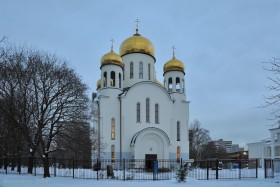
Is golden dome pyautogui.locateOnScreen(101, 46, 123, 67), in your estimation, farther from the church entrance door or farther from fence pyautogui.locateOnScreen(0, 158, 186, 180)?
fence pyautogui.locateOnScreen(0, 158, 186, 180)

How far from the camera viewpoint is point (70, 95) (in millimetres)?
23375

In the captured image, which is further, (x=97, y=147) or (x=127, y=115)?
(x=127, y=115)

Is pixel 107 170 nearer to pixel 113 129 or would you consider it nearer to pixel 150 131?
pixel 150 131

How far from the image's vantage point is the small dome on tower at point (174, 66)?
4231 centimetres

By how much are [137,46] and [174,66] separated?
5.16 metres

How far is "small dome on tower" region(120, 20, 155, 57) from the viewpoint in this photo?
136ft

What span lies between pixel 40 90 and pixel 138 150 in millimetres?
15471

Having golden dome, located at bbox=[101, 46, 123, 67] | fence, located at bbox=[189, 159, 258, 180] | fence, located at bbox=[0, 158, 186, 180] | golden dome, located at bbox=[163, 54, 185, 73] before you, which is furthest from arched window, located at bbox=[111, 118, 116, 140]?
golden dome, located at bbox=[163, 54, 185, 73]

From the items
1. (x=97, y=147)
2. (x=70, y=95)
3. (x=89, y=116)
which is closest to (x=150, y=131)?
(x=97, y=147)

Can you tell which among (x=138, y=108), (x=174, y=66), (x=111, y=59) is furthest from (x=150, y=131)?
(x=174, y=66)

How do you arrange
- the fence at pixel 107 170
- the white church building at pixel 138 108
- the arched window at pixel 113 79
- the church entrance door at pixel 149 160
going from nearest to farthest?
the fence at pixel 107 170, the church entrance door at pixel 149 160, the white church building at pixel 138 108, the arched window at pixel 113 79

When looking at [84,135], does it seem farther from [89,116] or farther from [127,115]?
[127,115]

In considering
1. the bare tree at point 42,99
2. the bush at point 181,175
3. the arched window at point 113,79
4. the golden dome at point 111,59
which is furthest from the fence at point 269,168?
the golden dome at point 111,59

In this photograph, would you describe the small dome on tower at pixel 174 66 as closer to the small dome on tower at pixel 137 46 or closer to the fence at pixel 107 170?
the small dome on tower at pixel 137 46
